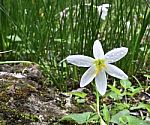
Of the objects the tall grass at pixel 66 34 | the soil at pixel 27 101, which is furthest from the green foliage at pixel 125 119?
the tall grass at pixel 66 34

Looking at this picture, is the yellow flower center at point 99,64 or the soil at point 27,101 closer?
the yellow flower center at point 99,64

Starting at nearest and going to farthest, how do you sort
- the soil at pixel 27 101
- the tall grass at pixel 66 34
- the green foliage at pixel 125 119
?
1. the green foliage at pixel 125 119
2. the soil at pixel 27 101
3. the tall grass at pixel 66 34

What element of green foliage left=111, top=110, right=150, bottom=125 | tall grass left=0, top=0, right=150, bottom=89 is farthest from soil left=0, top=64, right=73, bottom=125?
green foliage left=111, top=110, right=150, bottom=125

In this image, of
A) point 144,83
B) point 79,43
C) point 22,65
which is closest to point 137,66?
point 144,83

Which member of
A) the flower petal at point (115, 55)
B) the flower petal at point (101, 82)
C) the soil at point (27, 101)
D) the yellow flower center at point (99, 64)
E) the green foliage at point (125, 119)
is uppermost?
the flower petal at point (115, 55)

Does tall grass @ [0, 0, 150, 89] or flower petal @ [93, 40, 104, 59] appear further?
tall grass @ [0, 0, 150, 89]

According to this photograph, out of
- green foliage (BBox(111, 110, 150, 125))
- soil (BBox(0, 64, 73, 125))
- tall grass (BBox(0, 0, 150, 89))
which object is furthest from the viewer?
tall grass (BBox(0, 0, 150, 89))

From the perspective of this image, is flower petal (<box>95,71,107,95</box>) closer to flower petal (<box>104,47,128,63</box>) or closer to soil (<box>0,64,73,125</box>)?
flower petal (<box>104,47,128,63</box>)

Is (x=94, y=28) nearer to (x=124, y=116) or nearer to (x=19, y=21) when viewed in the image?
(x=19, y=21)

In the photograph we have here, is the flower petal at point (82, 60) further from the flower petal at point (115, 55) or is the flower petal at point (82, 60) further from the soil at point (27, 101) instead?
the soil at point (27, 101)
